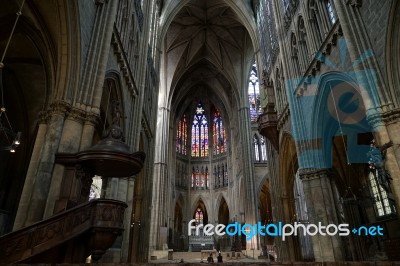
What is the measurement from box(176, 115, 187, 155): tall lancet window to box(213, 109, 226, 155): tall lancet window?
432 centimetres

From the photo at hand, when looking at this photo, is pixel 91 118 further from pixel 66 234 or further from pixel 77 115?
pixel 66 234

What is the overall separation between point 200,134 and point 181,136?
296cm

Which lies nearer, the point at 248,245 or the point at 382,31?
the point at 382,31

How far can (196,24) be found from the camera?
30.3 meters

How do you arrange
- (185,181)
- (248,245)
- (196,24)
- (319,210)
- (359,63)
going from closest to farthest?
(359,63) → (319,210) → (248,245) → (196,24) → (185,181)

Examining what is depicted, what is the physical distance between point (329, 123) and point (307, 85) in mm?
2055

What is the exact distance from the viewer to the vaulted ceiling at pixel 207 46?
94.9ft

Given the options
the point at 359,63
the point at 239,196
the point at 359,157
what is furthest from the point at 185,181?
the point at 359,63

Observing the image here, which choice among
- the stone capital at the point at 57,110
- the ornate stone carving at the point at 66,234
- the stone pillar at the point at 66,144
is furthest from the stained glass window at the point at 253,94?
the ornate stone carving at the point at 66,234

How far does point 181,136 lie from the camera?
3900cm

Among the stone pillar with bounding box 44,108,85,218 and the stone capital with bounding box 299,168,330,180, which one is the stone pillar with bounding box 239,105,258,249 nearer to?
the stone capital with bounding box 299,168,330,180

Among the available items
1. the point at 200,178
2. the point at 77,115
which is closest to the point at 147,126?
the point at 77,115

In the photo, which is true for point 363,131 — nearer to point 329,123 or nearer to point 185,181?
point 329,123

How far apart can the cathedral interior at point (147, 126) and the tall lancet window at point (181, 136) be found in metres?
10.4
